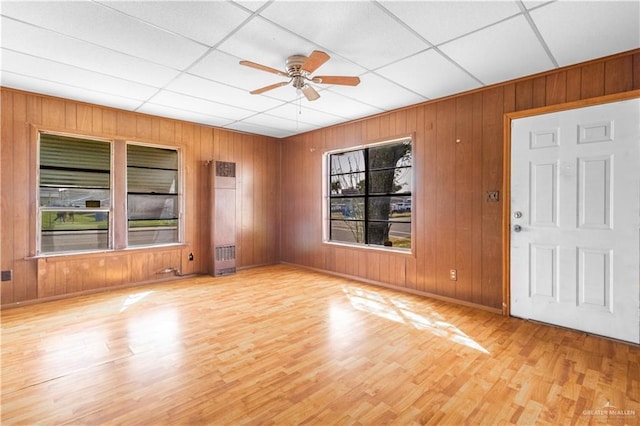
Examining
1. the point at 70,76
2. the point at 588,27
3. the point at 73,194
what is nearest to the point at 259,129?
the point at 70,76

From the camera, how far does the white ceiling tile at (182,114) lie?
4.53 m

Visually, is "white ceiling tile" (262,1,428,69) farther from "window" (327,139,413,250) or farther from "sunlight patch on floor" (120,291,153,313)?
"sunlight patch on floor" (120,291,153,313)

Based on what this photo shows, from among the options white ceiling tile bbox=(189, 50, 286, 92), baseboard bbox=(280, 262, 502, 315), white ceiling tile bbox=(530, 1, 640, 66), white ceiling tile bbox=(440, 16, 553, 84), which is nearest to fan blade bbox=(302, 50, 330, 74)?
white ceiling tile bbox=(189, 50, 286, 92)

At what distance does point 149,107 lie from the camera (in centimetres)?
449

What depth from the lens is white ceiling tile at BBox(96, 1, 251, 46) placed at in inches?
85.5

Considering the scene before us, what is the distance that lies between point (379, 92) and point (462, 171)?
1.45m

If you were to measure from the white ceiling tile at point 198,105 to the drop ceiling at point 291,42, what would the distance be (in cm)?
11

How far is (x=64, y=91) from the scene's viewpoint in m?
3.86

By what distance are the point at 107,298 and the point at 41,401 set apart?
2443 mm

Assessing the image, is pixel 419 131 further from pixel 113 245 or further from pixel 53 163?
pixel 53 163

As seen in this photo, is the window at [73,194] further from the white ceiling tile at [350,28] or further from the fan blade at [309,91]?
the white ceiling tile at [350,28]

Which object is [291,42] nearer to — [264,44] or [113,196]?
[264,44]

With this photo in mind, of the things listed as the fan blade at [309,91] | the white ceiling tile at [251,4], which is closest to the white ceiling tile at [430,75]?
the fan blade at [309,91]

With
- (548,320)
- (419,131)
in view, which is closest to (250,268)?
(419,131)
